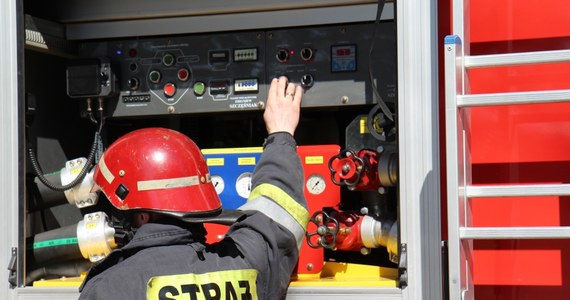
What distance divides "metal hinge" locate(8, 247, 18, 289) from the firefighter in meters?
0.49

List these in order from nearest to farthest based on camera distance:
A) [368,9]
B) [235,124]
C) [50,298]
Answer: [50,298], [368,9], [235,124]

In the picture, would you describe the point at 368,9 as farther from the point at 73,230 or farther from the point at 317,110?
the point at 73,230

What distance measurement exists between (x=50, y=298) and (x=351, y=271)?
1045 millimetres

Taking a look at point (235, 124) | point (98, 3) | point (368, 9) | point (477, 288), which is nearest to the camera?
point (477, 288)

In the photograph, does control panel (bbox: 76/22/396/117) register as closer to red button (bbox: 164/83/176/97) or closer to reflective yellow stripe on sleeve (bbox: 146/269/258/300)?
red button (bbox: 164/83/176/97)

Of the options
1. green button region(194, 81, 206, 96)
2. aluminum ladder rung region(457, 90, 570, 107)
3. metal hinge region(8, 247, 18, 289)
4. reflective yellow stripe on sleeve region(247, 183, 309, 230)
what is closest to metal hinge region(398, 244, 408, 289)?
reflective yellow stripe on sleeve region(247, 183, 309, 230)

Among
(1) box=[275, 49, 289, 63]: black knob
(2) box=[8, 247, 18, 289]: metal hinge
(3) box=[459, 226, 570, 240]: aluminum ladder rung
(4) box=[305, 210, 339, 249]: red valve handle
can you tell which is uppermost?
(1) box=[275, 49, 289, 63]: black knob

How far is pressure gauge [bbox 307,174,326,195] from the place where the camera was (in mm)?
2865

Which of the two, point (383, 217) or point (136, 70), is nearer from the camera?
point (383, 217)

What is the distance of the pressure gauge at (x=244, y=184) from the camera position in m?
2.95

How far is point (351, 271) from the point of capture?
2830mm

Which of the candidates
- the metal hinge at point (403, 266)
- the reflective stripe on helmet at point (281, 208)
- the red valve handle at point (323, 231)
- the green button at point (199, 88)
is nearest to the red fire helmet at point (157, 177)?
the reflective stripe on helmet at point (281, 208)

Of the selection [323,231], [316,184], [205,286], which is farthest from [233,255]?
[316,184]

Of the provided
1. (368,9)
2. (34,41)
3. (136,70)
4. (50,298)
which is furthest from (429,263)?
(34,41)
